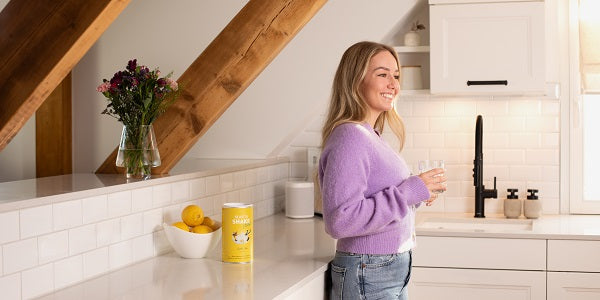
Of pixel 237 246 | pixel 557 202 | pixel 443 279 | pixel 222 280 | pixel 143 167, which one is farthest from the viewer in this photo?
pixel 557 202

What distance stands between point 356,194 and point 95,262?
86 centimetres

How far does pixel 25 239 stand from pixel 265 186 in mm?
1972

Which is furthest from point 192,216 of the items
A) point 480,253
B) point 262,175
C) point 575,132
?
point 575,132

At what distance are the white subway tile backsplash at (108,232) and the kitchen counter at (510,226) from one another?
1670 mm

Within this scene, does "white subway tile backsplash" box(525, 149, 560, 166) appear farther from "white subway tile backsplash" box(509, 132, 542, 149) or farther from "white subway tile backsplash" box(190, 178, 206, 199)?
"white subway tile backsplash" box(190, 178, 206, 199)

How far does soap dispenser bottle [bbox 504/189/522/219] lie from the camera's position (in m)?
4.30

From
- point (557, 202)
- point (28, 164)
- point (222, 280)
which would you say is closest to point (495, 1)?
point (557, 202)

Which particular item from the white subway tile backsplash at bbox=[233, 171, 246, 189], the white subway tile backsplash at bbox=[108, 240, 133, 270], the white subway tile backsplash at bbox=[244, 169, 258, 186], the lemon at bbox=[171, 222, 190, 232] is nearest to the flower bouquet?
the lemon at bbox=[171, 222, 190, 232]

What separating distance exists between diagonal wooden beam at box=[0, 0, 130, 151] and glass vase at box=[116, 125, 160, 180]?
0.74 meters

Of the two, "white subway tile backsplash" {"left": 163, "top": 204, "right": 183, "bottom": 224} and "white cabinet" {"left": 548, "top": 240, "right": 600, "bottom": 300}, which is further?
"white cabinet" {"left": 548, "top": 240, "right": 600, "bottom": 300}

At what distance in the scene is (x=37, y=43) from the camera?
85.8 inches

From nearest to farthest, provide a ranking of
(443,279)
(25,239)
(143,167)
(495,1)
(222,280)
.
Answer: (25,239)
(222,280)
(143,167)
(443,279)
(495,1)

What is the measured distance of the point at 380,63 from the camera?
261cm

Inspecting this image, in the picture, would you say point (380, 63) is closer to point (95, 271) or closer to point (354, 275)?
point (354, 275)
